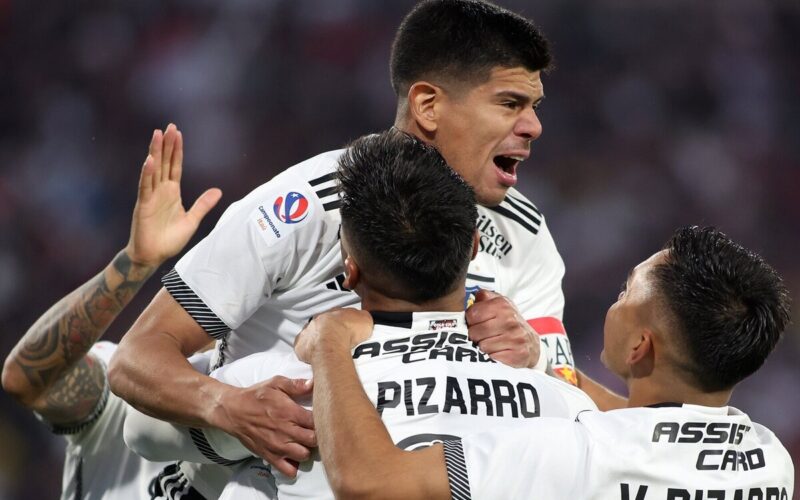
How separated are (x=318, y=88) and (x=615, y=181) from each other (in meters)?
2.05

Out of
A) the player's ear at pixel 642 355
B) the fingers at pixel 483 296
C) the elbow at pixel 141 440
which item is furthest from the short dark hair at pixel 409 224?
the elbow at pixel 141 440

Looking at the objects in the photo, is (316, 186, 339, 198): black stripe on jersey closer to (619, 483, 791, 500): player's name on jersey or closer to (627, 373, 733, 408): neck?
(627, 373, 733, 408): neck

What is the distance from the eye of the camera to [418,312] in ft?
6.83

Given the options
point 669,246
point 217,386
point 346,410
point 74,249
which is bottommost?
point 74,249

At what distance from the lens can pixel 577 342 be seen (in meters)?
6.49

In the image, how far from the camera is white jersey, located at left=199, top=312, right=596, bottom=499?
2.00 meters

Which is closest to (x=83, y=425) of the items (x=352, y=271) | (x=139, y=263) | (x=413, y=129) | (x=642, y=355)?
(x=139, y=263)

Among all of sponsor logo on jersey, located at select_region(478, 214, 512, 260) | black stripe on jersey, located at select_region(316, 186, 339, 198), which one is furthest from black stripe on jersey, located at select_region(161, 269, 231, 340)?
sponsor logo on jersey, located at select_region(478, 214, 512, 260)

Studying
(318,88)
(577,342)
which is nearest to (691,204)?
(577,342)

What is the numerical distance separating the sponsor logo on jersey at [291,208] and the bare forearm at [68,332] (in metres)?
1.24

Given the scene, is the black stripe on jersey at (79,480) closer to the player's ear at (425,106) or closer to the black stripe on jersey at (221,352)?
the black stripe on jersey at (221,352)

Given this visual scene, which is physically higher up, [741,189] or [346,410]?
[741,189]

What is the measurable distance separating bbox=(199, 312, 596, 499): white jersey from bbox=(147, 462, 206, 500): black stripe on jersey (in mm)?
1055

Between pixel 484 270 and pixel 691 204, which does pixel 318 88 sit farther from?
pixel 484 270
